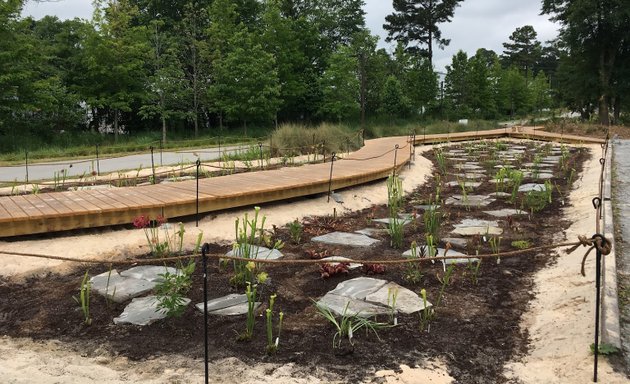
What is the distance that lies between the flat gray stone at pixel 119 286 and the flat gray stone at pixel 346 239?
70.3 inches

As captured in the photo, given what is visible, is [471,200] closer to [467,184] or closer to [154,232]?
[467,184]

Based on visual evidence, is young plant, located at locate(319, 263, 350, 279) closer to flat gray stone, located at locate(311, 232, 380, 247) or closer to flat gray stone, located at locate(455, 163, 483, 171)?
flat gray stone, located at locate(311, 232, 380, 247)

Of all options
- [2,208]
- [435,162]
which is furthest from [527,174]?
[2,208]

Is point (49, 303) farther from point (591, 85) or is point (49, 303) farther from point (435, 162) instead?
point (591, 85)

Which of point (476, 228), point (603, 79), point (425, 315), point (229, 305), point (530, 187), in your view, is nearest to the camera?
point (425, 315)

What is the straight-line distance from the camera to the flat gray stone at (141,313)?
10.2ft

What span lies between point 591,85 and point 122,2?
24.1 metres

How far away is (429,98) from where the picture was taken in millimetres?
32719

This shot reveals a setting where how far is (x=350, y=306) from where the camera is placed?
10.7ft

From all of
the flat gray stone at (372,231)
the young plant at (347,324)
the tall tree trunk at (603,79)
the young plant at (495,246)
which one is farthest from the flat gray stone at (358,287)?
the tall tree trunk at (603,79)

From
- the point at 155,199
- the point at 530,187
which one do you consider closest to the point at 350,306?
the point at 155,199

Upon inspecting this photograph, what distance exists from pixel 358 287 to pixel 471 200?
372cm

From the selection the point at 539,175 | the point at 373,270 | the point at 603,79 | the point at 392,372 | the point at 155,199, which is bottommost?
the point at 392,372

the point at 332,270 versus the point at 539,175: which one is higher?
the point at 539,175
